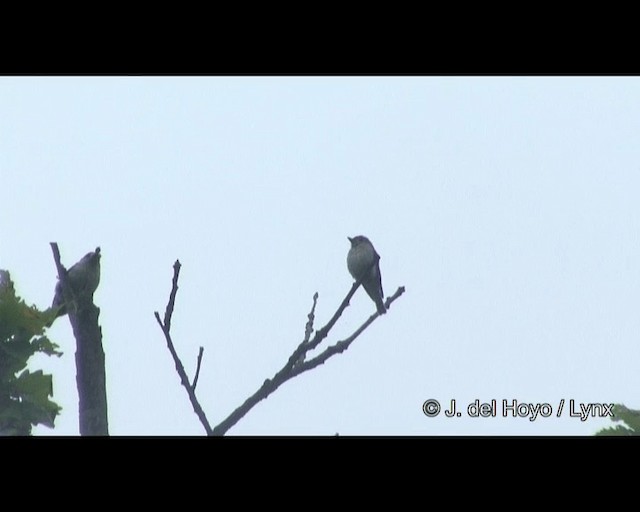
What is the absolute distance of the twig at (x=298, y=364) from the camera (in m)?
4.38

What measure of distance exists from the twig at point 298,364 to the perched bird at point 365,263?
6.30m

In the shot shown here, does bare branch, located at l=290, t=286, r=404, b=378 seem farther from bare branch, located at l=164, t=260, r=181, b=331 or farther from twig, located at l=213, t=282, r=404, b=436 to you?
bare branch, located at l=164, t=260, r=181, b=331

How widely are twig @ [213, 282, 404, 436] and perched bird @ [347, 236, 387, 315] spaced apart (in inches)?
248

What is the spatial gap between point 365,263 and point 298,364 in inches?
267

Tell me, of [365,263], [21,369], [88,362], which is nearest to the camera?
[88,362]

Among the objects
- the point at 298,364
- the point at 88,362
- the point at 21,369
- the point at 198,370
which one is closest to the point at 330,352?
the point at 298,364

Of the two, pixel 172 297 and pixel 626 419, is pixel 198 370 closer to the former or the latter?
pixel 172 297

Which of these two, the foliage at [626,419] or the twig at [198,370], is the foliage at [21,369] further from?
the foliage at [626,419]

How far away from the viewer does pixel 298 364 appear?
15.6 ft

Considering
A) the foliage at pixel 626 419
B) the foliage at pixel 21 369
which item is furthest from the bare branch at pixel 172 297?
the foliage at pixel 626 419

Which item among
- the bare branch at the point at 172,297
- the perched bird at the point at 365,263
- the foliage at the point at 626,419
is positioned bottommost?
the foliage at the point at 626,419
